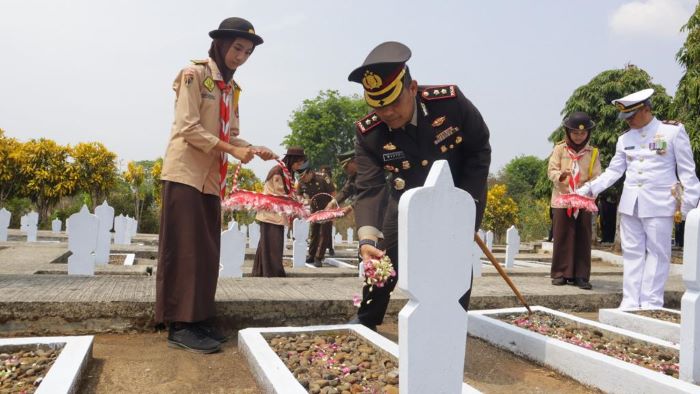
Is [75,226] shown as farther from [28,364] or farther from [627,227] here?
[627,227]

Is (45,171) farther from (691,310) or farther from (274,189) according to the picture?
(691,310)

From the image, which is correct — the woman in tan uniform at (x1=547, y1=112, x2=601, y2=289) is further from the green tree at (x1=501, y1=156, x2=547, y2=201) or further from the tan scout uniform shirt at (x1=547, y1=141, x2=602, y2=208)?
the green tree at (x1=501, y1=156, x2=547, y2=201)

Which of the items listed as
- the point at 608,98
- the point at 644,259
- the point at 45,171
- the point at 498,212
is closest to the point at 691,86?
the point at 608,98

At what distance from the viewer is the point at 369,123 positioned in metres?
3.12

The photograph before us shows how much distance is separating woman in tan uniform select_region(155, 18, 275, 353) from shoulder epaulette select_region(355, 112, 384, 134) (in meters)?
0.65

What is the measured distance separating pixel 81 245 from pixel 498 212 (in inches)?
742

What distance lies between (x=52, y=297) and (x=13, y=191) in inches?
1046

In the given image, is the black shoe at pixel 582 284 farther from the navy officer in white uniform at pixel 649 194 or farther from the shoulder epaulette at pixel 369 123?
the shoulder epaulette at pixel 369 123

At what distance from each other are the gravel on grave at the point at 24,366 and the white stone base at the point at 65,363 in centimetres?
4

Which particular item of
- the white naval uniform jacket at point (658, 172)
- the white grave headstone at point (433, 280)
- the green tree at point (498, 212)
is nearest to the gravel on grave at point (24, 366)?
the white grave headstone at point (433, 280)

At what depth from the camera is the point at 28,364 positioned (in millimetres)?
2549

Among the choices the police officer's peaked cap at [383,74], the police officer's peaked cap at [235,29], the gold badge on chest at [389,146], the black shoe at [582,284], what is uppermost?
the police officer's peaked cap at [235,29]

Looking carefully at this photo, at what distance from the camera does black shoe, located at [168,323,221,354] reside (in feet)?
10.4

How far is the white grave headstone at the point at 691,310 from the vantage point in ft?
8.96
